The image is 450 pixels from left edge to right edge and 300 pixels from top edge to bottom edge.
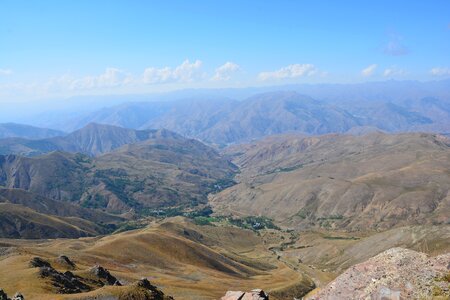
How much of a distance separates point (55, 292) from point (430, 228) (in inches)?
7081

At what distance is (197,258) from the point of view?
14925cm

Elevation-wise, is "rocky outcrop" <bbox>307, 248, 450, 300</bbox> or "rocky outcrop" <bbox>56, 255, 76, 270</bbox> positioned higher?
"rocky outcrop" <bbox>307, 248, 450, 300</bbox>

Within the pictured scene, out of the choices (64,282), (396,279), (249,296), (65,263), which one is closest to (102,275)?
(65,263)

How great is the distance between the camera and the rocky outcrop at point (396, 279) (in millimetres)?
30016

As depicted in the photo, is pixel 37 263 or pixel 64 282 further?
pixel 37 263

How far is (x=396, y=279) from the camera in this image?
31.6m

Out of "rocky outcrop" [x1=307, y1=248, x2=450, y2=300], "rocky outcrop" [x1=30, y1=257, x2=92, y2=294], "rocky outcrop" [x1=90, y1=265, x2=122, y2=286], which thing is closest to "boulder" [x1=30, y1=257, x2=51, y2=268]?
"rocky outcrop" [x1=30, y1=257, x2=92, y2=294]

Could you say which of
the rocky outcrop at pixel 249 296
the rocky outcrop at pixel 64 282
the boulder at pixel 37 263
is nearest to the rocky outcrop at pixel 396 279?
the rocky outcrop at pixel 249 296

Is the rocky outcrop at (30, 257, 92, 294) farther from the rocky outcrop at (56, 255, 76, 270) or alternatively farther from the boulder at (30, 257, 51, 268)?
the rocky outcrop at (56, 255, 76, 270)

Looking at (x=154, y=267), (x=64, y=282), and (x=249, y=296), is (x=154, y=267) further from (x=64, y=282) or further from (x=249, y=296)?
(x=249, y=296)

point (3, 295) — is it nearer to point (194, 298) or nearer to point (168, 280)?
point (194, 298)

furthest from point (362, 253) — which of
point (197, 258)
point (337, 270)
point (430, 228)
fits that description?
point (197, 258)

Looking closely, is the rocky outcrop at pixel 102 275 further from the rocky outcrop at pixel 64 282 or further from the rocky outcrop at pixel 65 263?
the rocky outcrop at pixel 65 263

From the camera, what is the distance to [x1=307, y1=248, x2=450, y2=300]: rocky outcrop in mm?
30016
